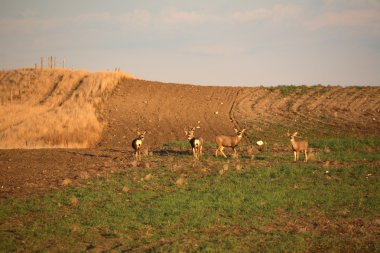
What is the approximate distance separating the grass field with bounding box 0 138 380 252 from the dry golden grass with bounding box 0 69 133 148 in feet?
54.7

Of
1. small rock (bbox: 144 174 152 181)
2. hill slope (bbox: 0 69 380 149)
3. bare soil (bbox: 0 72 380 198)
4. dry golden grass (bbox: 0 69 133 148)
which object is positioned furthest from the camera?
hill slope (bbox: 0 69 380 149)

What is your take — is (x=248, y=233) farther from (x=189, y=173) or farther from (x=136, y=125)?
(x=136, y=125)

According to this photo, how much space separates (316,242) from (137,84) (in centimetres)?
4590

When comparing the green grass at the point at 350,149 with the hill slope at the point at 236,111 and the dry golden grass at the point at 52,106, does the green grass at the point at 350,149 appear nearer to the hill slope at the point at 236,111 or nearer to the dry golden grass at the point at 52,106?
the hill slope at the point at 236,111

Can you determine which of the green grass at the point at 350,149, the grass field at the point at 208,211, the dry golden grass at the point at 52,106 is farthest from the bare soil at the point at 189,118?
the green grass at the point at 350,149

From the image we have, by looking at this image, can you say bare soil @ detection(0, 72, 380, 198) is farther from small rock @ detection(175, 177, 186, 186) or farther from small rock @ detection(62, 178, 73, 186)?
small rock @ detection(175, 177, 186, 186)

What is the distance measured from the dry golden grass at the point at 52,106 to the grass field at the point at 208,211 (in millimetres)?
16670

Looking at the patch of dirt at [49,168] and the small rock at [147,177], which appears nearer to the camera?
the patch of dirt at [49,168]

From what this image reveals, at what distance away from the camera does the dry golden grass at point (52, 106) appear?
123 feet

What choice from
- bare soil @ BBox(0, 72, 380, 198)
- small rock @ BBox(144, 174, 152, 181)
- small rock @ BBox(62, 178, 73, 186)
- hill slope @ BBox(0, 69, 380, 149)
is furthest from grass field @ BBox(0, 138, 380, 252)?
hill slope @ BBox(0, 69, 380, 149)

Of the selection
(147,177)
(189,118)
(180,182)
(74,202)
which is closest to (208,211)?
(180,182)

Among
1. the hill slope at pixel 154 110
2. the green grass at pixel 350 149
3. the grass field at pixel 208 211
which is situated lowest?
the grass field at pixel 208 211

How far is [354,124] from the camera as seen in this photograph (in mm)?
41469

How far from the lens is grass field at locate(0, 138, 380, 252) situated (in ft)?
42.3
